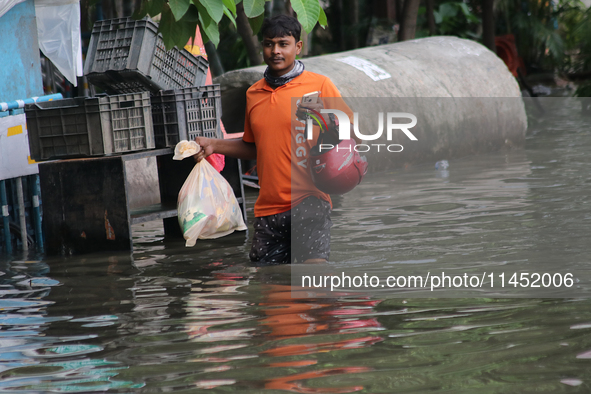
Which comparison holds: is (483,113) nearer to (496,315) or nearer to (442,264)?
(442,264)

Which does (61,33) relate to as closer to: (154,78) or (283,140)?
(154,78)

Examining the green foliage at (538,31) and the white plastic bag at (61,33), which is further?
the green foliage at (538,31)

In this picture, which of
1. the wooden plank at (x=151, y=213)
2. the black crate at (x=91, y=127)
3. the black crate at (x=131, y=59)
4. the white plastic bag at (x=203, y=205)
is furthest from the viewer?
the black crate at (x=131, y=59)

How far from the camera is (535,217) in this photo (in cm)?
605

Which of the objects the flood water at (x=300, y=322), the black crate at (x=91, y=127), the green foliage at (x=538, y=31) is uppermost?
the green foliage at (x=538, y=31)

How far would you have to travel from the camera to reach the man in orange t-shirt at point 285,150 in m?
4.18

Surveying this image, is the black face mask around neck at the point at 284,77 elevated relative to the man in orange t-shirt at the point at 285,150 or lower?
elevated

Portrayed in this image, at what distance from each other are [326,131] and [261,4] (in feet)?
2.83

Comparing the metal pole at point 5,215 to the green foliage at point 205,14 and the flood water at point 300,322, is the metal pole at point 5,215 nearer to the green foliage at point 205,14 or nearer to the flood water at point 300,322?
the flood water at point 300,322

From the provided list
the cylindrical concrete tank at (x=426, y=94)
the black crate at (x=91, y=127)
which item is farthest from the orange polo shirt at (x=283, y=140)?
the cylindrical concrete tank at (x=426, y=94)

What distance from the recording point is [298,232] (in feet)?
14.4

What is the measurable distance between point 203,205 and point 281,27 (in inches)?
60.1

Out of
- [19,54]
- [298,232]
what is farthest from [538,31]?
[298,232]

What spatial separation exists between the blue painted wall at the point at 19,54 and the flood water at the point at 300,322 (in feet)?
6.97
